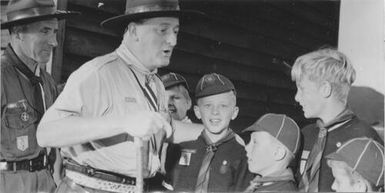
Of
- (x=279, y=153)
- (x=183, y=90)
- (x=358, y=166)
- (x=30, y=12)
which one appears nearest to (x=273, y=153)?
(x=279, y=153)

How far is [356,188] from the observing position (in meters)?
1.41

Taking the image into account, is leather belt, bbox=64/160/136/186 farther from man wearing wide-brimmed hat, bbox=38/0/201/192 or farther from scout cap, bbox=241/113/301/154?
scout cap, bbox=241/113/301/154

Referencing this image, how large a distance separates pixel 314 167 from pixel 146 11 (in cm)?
68

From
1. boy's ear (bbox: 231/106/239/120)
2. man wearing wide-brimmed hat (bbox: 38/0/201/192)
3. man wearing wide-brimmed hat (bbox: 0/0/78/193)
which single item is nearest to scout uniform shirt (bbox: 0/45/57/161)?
man wearing wide-brimmed hat (bbox: 0/0/78/193)

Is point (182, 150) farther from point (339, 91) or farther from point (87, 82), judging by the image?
point (339, 91)

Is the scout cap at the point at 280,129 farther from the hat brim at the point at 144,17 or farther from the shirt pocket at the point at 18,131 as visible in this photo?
the shirt pocket at the point at 18,131

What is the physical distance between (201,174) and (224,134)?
15 centimetres

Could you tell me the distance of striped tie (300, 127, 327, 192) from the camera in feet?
4.80

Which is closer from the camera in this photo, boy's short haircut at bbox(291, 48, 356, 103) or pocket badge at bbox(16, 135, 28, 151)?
boy's short haircut at bbox(291, 48, 356, 103)

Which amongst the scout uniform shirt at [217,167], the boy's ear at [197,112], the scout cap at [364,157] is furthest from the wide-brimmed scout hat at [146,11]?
the scout cap at [364,157]

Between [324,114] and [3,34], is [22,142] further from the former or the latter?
[324,114]

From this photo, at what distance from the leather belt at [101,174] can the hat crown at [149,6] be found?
48 cm

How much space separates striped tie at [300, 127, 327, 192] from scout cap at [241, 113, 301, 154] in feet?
0.18

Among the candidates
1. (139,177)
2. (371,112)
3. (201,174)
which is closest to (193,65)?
(201,174)
